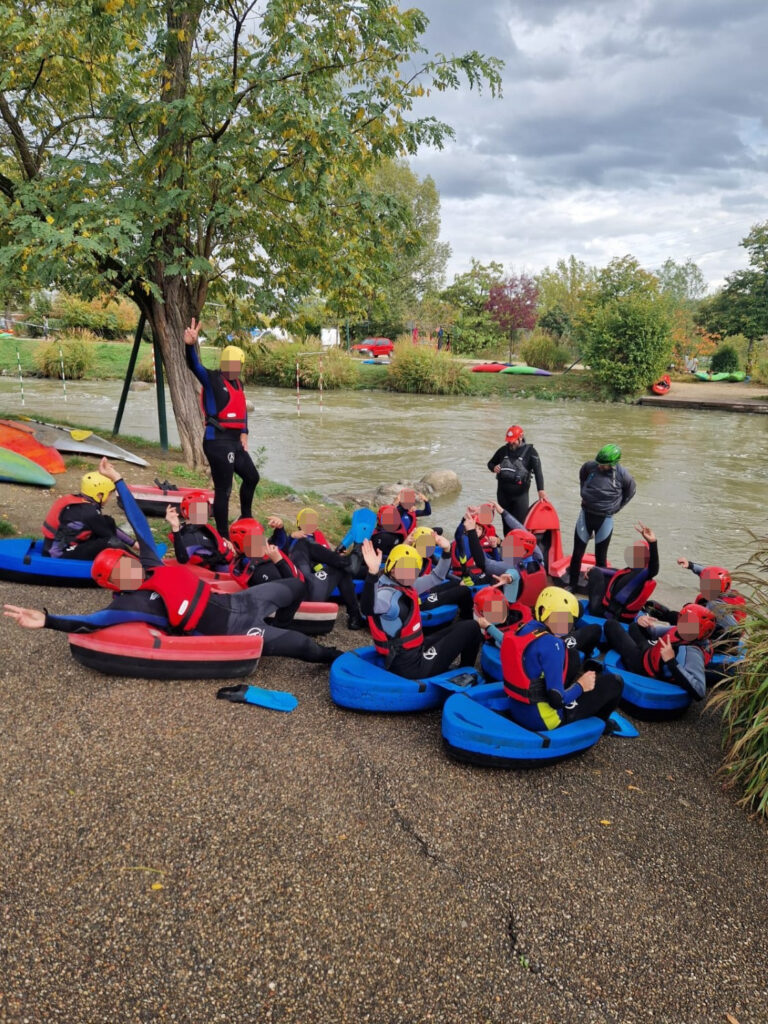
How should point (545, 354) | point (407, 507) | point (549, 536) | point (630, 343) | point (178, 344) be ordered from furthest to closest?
point (545, 354) → point (630, 343) → point (178, 344) → point (549, 536) → point (407, 507)

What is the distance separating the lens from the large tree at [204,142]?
604cm

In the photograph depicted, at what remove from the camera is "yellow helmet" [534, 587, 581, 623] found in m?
3.17

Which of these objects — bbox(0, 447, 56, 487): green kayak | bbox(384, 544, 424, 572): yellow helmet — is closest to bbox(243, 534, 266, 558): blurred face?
bbox(384, 544, 424, 572): yellow helmet

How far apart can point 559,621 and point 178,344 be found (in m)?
6.87

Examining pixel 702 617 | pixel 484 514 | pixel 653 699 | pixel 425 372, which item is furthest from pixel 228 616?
pixel 425 372

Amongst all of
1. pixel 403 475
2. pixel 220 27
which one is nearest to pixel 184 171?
pixel 220 27

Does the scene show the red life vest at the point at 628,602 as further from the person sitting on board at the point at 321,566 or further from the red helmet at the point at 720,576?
the person sitting on board at the point at 321,566

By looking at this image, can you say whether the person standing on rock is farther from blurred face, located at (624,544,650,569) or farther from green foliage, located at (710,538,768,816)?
green foliage, located at (710,538,768,816)

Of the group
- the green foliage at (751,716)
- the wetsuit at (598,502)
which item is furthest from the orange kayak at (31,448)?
the green foliage at (751,716)

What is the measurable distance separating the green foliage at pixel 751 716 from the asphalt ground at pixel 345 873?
0.16 metres

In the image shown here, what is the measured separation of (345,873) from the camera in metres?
2.55

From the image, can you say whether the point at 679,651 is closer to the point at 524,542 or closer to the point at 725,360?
the point at 524,542

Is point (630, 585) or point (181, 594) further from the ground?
point (181, 594)

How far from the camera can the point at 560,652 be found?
127 inches
